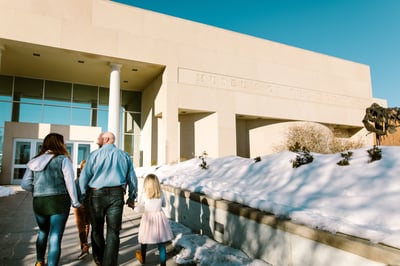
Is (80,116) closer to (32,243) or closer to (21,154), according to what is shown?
(21,154)

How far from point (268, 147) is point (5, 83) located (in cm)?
1917

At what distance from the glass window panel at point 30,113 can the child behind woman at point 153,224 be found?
1634 cm

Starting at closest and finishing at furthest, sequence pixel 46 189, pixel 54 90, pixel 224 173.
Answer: pixel 46 189
pixel 224 173
pixel 54 90

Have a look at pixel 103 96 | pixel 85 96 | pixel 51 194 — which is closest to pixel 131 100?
pixel 103 96

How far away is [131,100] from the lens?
66.8 ft

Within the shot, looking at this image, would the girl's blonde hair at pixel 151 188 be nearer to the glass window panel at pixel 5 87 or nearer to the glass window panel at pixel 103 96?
the glass window panel at pixel 103 96

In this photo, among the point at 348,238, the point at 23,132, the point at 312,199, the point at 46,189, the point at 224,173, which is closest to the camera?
the point at 348,238

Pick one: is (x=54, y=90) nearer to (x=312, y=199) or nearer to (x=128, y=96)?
(x=128, y=96)

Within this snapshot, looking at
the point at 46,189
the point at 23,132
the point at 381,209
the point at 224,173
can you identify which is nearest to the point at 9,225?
the point at 46,189

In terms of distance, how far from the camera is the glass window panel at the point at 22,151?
15734mm

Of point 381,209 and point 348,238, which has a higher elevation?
point 381,209

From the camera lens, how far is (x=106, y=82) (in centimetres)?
1833

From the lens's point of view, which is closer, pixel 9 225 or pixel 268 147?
pixel 9 225

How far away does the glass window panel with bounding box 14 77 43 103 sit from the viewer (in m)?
16.8
